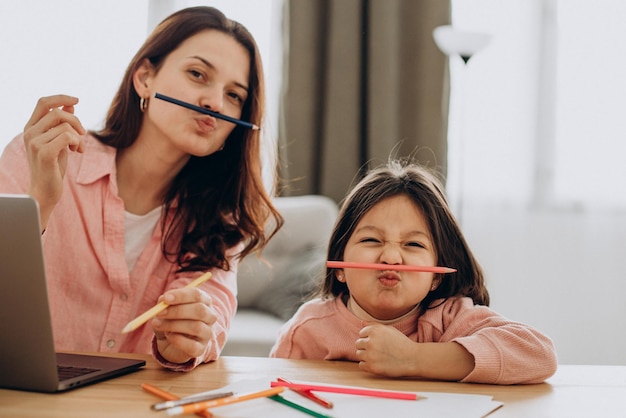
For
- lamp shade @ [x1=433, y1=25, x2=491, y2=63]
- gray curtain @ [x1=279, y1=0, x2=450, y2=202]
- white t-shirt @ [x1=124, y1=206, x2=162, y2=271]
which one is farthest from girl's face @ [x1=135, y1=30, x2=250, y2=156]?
gray curtain @ [x1=279, y1=0, x2=450, y2=202]

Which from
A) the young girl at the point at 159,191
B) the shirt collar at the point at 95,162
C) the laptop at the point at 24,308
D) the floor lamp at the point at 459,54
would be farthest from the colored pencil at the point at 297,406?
the floor lamp at the point at 459,54

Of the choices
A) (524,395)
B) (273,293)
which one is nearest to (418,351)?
(524,395)

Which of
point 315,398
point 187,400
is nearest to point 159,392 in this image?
point 187,400

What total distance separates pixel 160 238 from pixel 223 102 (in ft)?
0.99

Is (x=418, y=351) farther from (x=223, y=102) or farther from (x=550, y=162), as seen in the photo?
(x=550, y=162)

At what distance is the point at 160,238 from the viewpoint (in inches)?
55.9

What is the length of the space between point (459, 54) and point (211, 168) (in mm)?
1584

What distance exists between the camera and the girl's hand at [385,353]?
0.95m

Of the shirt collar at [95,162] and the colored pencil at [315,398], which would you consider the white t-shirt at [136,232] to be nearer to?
the shirt collar at [95,162]

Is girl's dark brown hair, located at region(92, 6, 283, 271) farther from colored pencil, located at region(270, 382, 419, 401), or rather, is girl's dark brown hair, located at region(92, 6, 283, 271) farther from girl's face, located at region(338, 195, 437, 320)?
colored pencil, located at region(270, 382, 419, 401)

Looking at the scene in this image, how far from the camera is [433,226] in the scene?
117cm

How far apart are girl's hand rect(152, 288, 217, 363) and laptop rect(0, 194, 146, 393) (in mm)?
134

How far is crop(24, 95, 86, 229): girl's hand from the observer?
1118mm

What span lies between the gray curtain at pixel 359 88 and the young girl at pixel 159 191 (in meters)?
1.72
